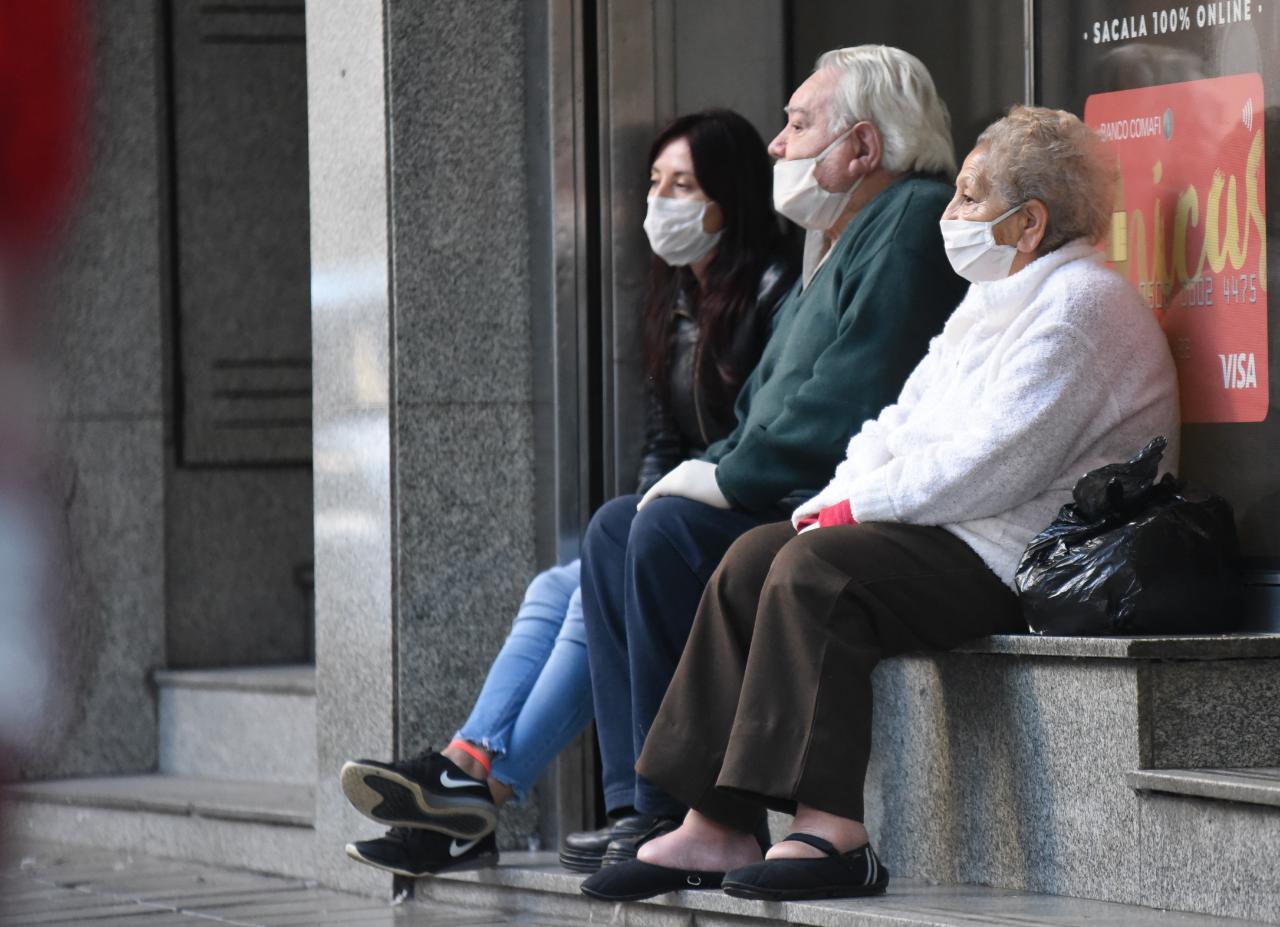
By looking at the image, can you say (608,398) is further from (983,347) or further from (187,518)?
(187,518)

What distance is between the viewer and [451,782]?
4793mm

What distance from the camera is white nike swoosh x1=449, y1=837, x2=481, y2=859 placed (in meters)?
4.86

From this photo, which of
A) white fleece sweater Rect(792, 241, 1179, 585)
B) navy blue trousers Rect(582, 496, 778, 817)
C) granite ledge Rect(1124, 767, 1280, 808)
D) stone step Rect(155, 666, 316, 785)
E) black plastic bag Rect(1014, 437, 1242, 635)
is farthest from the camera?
stone step Rect(155, 666, 316, 785)

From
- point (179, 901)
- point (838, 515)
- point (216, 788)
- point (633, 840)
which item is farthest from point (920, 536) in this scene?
point (216, 788)

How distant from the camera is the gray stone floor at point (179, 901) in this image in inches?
191

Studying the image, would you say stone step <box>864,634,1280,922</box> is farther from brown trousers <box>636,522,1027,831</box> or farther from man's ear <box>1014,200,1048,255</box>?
man's ear <box>1014,200,1048,255</box>

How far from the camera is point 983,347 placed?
12.9 ft

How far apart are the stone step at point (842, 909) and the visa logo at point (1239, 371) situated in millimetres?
1157

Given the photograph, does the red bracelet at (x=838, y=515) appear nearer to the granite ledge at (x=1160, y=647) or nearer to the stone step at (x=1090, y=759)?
the stone step at (x=1090, y=759)

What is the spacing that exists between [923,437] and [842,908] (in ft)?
3.04

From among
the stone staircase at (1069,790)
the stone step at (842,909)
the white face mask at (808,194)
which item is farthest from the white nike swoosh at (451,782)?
the white face mask at (808,194)

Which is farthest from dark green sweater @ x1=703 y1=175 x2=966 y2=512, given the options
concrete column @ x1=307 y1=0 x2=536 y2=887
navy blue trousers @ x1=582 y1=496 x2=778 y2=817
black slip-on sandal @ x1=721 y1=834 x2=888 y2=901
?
concrete column @ x1=307 y1=0 x2=536 y2=887

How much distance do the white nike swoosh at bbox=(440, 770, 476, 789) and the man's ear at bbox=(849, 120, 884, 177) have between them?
5.48ft

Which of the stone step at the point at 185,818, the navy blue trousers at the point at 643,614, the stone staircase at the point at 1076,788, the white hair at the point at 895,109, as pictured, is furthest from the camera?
the stone step at the point at 185,818
